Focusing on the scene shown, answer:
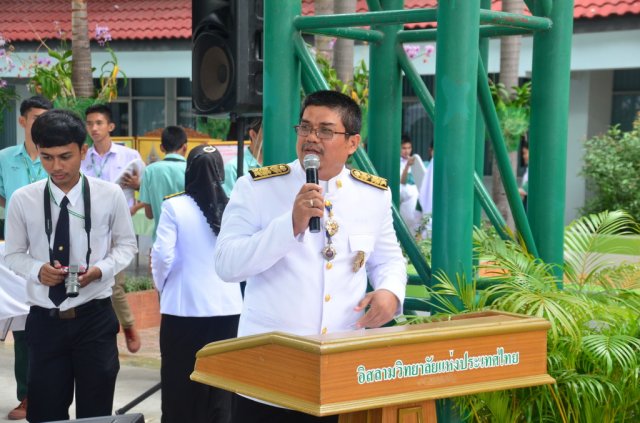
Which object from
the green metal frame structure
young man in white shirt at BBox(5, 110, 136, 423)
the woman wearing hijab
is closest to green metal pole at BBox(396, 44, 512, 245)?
the green metal frame structure

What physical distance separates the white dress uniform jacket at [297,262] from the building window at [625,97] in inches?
520

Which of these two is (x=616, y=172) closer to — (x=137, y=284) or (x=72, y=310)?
(x=137, y=284)

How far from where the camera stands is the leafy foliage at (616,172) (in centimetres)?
1303

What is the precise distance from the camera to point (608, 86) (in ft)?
54.1

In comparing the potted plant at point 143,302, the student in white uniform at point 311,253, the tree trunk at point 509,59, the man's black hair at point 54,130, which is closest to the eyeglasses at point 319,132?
the student in white uniform at point 311,253

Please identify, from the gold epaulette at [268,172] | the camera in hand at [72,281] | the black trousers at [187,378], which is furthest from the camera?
the black trousers at [187,378]

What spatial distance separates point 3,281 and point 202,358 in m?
3.86

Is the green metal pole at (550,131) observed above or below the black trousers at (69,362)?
above

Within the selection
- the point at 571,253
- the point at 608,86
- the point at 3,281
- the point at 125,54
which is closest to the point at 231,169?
the point at 3,281

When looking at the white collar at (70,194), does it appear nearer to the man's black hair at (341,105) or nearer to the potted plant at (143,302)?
the man's black hair at (341,105)

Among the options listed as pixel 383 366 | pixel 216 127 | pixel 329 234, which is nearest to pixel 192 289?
pixel 329 234

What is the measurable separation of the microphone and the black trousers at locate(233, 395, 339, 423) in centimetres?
71

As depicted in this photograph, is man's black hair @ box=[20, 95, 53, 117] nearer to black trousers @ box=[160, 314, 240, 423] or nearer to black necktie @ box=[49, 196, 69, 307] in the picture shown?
black trousers @ box=[160, 314, 240, 423]

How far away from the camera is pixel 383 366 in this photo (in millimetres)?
3025
